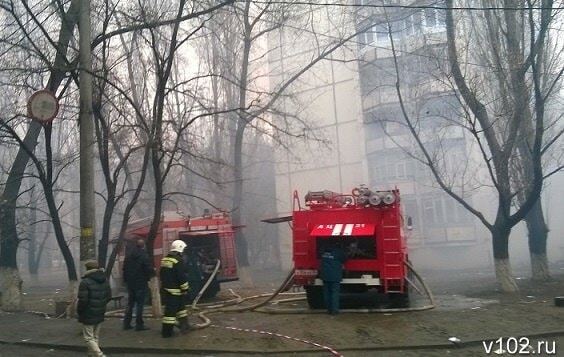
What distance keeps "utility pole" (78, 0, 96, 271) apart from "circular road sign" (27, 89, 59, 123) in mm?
512

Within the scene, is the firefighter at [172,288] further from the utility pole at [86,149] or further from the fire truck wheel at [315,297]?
the fire truck wheel at [315,297]

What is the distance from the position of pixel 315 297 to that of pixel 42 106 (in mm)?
6722

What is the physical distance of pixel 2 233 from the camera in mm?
15891

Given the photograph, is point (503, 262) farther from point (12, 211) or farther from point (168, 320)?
point (12, 211)

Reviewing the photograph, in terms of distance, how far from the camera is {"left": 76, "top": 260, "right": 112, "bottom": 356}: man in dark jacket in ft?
27.8

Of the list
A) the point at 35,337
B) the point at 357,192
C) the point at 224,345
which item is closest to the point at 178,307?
the point at 224,345

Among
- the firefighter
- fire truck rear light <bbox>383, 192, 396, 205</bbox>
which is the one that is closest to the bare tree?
fire truck rear light <bbox>383, 192, 396, 205</bbox>

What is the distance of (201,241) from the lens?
17.2 m

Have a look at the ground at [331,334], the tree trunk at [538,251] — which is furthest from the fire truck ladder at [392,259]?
the tree trunk at [538,251]

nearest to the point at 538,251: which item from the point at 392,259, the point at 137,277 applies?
the point at 392,259

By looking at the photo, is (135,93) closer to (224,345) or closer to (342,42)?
(342,42)

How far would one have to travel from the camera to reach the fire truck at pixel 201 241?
1609cm

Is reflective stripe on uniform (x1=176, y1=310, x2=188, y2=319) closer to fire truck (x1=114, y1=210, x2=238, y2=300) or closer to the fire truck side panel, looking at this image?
the fire truck side panel

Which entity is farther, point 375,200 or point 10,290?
point 10,290
